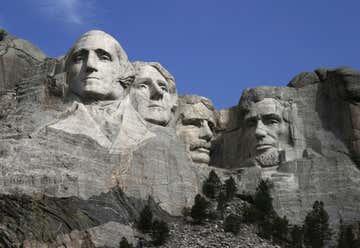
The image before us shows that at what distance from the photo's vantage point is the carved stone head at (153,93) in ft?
99.5

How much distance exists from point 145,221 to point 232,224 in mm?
1755

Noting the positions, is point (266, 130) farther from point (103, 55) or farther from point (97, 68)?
point (97, 68)

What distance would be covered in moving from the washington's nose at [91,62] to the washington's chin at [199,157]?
334 cm

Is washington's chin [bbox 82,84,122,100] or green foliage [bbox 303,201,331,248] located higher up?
washington's chin [bbox 82,84,122,100]

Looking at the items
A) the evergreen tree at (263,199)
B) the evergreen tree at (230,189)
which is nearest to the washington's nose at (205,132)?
the evergreen tree at (230,189)

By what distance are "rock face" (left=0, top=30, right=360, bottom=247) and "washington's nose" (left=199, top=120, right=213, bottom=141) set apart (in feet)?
0.10

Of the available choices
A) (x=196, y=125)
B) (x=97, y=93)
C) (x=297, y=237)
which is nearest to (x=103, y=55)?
(x=97, y=93)

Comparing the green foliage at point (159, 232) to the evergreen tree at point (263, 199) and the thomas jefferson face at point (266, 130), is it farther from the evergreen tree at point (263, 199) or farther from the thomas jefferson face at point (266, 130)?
the thomas jefferson face at point (266, 130)

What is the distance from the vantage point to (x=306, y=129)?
3117 centimetres

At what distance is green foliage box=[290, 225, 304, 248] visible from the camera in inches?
1100

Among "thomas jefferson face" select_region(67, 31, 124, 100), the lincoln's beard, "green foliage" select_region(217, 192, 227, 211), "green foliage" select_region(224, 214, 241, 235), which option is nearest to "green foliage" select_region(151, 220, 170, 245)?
"green foliage" select_region(224, 214, 241, 235)

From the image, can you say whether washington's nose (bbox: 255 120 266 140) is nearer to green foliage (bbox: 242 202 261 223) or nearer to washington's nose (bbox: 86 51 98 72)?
green foliage (bbox: 242 202 261 223)

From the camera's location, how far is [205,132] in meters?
31.7

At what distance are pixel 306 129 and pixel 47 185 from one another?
22.4 feet
